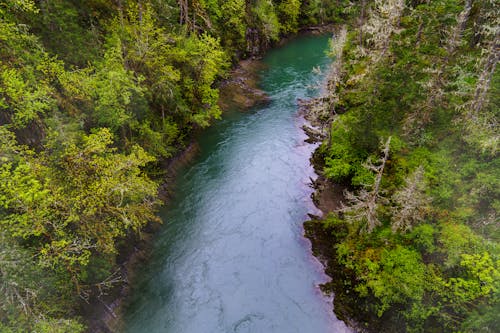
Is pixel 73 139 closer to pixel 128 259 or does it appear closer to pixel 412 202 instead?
pixel 128 259

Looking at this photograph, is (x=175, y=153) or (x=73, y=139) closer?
(x=73, y=139)

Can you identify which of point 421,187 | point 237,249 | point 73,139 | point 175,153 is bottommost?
point 237,249

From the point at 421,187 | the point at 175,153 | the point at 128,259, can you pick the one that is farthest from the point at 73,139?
the point at 421,187

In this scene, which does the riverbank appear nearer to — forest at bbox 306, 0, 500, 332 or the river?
the river

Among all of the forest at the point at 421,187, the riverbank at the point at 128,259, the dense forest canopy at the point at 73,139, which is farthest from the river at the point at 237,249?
the dense forest canopy at the point at 73,139

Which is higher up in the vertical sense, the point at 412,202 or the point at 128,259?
the point at 412,202

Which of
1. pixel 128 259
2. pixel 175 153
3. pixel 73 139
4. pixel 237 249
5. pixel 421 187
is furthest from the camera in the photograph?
pixel 175 153

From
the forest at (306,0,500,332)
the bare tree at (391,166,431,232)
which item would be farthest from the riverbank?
the bare tree at (391,166,431,232)

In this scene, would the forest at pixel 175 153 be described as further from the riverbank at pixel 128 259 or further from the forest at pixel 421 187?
the riverbank at pixel 128 259
